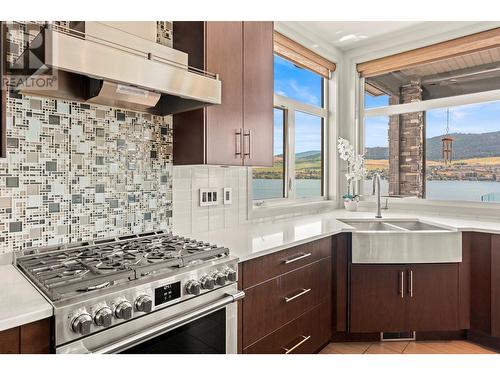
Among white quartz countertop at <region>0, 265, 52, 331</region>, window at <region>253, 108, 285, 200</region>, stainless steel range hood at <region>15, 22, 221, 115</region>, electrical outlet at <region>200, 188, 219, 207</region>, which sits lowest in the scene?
white quartz countertop at <region>0, 265, 52, 331</region>

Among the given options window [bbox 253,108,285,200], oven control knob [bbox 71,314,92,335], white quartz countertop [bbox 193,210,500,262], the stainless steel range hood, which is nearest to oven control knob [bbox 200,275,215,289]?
white quartz countertop [bbox 193,210,500,262]

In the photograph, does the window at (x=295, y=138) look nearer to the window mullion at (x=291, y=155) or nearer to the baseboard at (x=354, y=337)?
the window mullion at (x=291, y=155)

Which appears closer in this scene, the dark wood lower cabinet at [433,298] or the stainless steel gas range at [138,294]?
the stainless steel gas range at [138,294]

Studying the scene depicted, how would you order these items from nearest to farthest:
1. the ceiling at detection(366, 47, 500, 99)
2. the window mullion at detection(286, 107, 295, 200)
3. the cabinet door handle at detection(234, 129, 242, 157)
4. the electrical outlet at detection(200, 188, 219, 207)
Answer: the cabinet door handle at detection(234, 129, 242, 157) → the electrical outlet at detection(200, 188, 219, 207) → the ceiling at detection(366, 47, 500, 99) → the window mullion at detection(286, 107, 295, 200)

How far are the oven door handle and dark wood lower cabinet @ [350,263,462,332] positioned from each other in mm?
1226

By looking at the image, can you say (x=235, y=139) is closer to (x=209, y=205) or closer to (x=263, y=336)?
(x=209, y=205)

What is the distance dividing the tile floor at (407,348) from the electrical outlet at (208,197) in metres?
1.30

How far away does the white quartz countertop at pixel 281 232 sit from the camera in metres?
1.79

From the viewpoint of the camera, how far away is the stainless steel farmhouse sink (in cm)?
234

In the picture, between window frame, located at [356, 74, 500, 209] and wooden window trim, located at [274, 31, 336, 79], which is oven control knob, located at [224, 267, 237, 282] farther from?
window frame, located at [356, 74, 500, 209]

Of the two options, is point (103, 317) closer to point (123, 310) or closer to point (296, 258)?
point (123, 310)

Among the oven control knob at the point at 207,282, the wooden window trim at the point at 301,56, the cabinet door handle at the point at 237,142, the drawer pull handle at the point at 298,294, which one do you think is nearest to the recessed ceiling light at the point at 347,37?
the wooden window trim at the point at 301,56

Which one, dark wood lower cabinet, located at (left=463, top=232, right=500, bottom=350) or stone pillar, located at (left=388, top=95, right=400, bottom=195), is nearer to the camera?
dark wood lower cabinet, located at (left=463, top=232, right=500, bottom=350)

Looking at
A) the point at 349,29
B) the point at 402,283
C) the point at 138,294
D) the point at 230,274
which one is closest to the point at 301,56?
the point at 349,29
